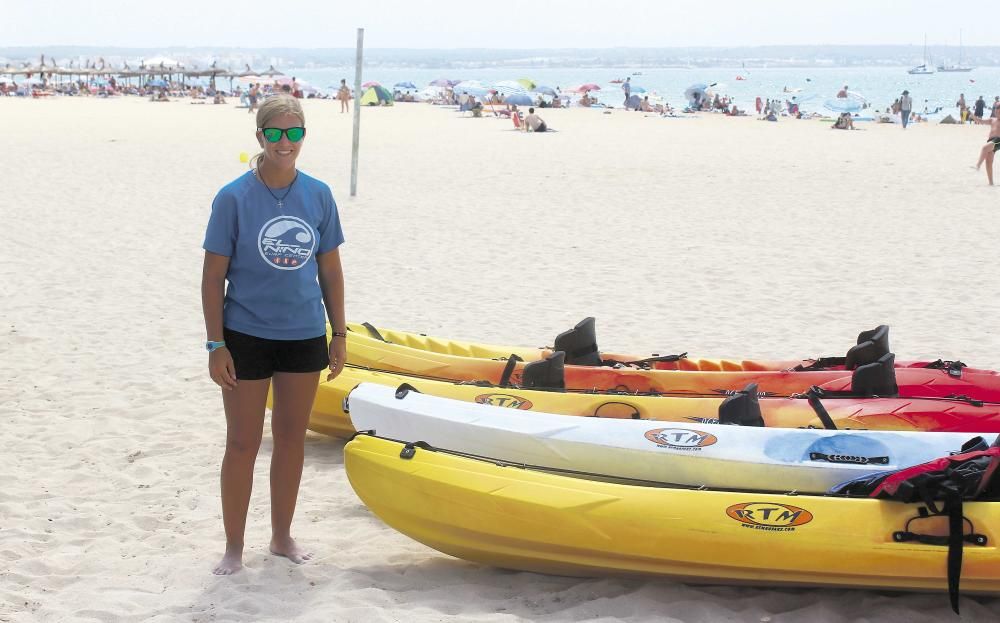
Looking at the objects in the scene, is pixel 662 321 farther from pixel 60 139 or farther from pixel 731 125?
pixel 731 125

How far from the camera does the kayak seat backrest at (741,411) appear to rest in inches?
180

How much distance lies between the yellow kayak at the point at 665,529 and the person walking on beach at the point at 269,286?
536mm

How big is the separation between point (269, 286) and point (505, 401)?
1.60 meters

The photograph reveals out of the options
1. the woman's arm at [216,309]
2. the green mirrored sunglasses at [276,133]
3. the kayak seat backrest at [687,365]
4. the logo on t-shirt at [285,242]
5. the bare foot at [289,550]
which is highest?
the green mirrored sunglasses at [276,133]

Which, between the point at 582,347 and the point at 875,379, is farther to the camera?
the point at 582,347

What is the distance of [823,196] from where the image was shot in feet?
50.3

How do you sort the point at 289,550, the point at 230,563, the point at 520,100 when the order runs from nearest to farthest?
the point at 230,563
the point at 289,550
the point at 520,100

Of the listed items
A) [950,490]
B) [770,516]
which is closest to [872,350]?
[950,490]

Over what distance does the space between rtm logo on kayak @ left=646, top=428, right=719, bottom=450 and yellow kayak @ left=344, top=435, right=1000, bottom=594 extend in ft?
1.37

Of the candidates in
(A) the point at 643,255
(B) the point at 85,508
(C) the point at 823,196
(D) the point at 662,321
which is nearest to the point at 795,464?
(B) the point at 85,508

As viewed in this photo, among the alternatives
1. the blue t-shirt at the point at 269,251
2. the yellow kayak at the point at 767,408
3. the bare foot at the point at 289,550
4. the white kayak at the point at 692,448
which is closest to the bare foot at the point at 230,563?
the bare foot at the point at 289,550

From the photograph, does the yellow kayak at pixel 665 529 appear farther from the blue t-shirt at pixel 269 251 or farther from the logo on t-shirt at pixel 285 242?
the logo on t-shirt at pixel 285 242

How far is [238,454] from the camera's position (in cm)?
376

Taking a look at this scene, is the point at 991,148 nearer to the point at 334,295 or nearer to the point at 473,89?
the point at 334,295
